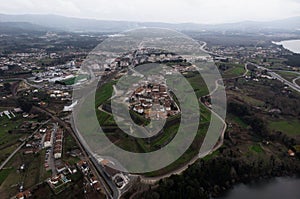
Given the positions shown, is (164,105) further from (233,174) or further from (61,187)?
(61,187)

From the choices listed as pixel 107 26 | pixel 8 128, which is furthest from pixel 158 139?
pixel 107 26

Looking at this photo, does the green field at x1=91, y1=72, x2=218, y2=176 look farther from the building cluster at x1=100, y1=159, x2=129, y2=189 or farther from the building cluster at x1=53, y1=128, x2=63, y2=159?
the building cluster at x1=53, y1=128, x2=63, y2=159

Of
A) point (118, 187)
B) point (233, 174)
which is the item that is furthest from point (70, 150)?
point (233, 174)

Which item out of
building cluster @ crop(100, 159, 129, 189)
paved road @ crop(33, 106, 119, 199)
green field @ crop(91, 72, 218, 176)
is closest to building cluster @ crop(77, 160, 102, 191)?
paved road @ crop(33, 106, 119, 199)

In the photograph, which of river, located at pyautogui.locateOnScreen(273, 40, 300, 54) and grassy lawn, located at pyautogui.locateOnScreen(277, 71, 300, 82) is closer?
grassy lawn, located at pyautogui.locateOnScreen(277, 71, 300, 82)

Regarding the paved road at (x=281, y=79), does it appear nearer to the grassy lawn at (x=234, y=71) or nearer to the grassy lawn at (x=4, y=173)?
the grassy lawn at (x=234, y=71)

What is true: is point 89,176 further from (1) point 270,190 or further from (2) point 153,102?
(1) point 270,190
